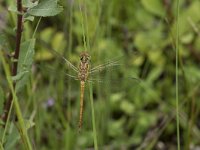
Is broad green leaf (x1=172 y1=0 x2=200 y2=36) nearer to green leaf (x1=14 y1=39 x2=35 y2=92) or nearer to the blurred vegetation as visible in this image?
the blurred vegetation

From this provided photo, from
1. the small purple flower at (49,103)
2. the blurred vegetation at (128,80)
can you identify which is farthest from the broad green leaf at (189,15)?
the small purple flower at (49,103)

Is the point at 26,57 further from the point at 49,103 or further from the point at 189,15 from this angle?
the point at 189,15

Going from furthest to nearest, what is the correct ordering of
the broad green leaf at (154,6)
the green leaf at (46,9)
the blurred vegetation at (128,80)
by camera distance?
the broad green leaf at (154,6), the blurred vegetation at (128,80), the green leaf at (46,9)

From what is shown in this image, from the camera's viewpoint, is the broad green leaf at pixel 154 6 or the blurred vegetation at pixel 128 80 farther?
the broad green leaf at pixel 154 6

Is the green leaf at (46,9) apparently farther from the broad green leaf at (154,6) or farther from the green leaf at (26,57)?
the broad green leaf at (154,6)

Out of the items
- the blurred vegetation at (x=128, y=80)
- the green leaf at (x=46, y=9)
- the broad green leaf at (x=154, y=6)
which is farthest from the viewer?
the broad green leaf at (x=154, y=6)

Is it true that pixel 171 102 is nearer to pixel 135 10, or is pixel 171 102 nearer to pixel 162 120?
pixel 162 120
